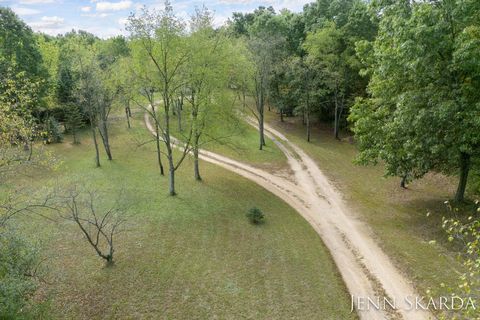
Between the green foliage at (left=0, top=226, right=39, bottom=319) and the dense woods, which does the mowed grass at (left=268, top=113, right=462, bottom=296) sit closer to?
the dense woods

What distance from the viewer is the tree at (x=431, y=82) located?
17266 mm

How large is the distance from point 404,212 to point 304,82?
24.0 meters

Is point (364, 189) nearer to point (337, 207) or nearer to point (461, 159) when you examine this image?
point (337, 207)

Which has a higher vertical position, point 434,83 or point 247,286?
point 434,83

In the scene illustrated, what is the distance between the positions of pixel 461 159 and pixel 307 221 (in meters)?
Answer: 10.1

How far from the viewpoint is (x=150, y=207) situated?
2400 centimetres

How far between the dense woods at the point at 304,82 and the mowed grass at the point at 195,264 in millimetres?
3020

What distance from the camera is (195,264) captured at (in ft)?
57.3

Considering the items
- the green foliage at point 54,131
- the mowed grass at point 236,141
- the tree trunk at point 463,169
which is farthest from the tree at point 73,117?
the tree trunk at point 463,169

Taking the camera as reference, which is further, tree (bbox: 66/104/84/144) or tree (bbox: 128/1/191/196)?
tree (bbox: 66/104/84/144)

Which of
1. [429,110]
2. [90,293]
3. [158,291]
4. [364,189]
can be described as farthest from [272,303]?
[364,189]

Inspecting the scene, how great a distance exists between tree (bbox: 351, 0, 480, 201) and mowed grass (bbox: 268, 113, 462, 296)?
10.4 ft

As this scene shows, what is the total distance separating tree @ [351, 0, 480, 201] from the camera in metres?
17.3

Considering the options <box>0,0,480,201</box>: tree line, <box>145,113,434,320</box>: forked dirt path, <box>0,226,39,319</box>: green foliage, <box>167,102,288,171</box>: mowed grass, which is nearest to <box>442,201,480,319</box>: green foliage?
<box>145,113,434,320</box>: forked dirt path
